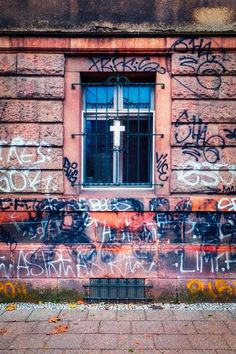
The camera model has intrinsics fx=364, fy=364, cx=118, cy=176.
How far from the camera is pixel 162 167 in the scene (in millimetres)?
5688

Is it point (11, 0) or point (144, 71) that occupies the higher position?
point (11, 0)

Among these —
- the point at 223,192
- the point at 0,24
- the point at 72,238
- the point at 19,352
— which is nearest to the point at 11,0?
the point at 0,24

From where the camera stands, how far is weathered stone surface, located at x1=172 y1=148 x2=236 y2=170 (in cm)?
561

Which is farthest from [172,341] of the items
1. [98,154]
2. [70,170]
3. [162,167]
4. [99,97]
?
[99,97]

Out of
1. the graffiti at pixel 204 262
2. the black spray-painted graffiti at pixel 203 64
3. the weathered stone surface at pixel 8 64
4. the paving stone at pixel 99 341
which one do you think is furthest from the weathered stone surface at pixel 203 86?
the paving stone at pixel 99 341

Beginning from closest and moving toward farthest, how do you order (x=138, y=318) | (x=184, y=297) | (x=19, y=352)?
1. (x=19, y=352)
2. (x=138, y=318)
3. (x=184, y=297)

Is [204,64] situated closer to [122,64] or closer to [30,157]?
[122,64]

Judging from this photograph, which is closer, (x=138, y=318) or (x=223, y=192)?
(x=138, y=318)

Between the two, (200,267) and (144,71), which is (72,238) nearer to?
(200,267)

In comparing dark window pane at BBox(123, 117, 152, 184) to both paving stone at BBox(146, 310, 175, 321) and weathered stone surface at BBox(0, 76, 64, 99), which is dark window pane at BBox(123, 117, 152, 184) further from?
paving stone at BBox(146, 310, 175, 321)

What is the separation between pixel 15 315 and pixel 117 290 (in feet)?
4.98

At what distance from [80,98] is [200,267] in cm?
322

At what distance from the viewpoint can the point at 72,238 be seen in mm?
5594

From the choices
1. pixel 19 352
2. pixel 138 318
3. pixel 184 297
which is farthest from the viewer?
pixel 184 297
